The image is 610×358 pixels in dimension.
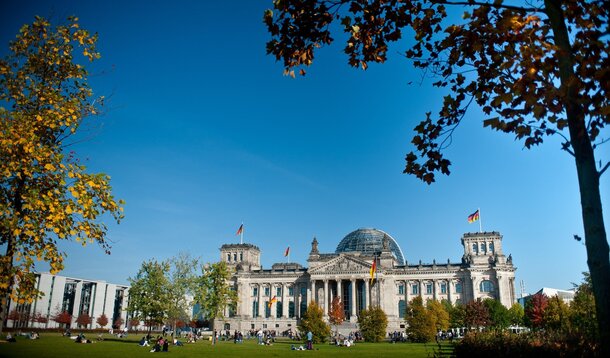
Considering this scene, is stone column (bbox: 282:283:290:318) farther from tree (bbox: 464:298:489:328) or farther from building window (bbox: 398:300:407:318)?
tree (bbox: 464:298:489:328)

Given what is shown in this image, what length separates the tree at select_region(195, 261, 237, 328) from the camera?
197 feet

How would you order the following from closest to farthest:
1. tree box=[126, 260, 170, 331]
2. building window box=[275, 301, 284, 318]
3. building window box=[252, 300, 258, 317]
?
tree box=[126, 260, 170, 331], building window box=[275, 301, 284, 318], building window box=[252, 300, 258, 317]

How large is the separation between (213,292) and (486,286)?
65.7m

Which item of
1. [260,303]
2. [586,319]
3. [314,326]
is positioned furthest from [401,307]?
[586,319]

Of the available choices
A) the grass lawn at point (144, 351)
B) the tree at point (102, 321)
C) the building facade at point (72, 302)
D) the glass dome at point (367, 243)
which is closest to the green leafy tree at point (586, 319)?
the grass lawn at point (144, 351)

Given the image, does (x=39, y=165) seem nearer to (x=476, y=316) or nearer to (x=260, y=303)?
(x=476, y=316)

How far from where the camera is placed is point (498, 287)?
317 feet

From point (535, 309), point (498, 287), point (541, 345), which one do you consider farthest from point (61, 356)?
point (498, 287)

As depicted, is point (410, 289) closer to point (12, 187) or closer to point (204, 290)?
point (204, 290)

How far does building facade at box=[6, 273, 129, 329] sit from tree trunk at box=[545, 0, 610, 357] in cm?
11353

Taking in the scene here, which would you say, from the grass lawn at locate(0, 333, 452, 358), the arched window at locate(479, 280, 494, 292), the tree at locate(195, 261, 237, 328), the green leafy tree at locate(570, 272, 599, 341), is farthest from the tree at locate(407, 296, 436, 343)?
the arched window at locate(479, 280, 494, 292)

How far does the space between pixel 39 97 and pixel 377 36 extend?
8.31 meters

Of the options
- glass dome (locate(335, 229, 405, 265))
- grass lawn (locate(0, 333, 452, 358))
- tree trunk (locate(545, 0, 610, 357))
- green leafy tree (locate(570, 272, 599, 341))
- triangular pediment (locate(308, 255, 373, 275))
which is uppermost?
glass dome (locate(335, 229, 405, 265))

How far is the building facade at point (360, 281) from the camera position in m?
99.3
